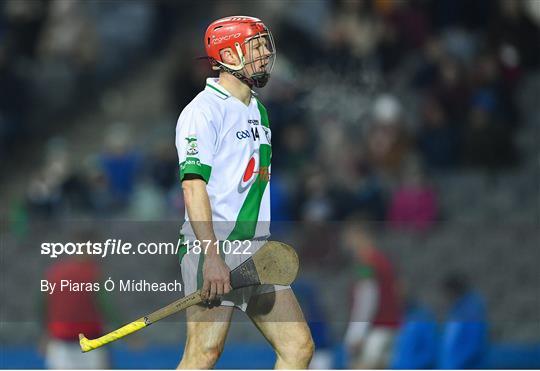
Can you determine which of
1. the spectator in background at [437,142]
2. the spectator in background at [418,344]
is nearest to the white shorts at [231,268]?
the spectator in background at [418,344]

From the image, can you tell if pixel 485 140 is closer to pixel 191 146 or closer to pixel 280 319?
pixel 280 319

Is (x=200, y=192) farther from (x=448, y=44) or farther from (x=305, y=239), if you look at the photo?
(x=448, y=44)

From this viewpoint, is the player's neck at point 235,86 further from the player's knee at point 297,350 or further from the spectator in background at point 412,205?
the spectator in background at point 412,205

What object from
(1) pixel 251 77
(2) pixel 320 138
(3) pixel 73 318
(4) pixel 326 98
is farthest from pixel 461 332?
(4) pixel 326 98

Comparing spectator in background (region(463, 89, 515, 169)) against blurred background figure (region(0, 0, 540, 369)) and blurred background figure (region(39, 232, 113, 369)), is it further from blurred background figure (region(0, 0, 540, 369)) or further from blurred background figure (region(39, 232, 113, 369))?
blurred background figure (region(39, 232, 113, 369))

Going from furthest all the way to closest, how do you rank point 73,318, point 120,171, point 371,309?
point 120,171
point 371,309
point 73,318

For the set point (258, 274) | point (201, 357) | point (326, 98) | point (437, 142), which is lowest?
point (437, 142)

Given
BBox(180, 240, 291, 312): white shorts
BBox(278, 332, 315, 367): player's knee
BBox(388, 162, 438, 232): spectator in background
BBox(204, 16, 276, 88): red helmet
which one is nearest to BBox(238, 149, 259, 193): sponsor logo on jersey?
BBox(180, 240, 291, 312): white shorts

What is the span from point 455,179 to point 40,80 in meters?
5.38

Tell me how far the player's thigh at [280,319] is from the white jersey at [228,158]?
0.34 m

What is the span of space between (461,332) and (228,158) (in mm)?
4960

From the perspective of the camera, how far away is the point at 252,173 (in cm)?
717

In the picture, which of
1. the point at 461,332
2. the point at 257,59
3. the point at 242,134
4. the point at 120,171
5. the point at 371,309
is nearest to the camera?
the point at 242,134

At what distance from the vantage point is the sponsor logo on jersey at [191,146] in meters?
6.93
